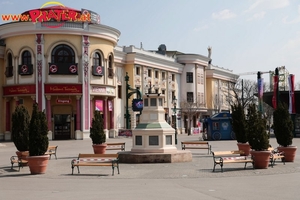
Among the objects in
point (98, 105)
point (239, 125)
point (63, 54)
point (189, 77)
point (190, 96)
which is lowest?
point (239, 125)

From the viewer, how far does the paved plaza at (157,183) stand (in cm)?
1141

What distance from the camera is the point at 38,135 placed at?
17078mm

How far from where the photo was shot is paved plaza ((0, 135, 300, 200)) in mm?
11406

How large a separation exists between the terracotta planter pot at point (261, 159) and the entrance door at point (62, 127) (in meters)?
34.3

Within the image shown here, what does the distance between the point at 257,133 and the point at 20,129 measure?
9.68 meters

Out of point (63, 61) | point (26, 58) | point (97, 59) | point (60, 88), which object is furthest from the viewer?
point (97, 59)

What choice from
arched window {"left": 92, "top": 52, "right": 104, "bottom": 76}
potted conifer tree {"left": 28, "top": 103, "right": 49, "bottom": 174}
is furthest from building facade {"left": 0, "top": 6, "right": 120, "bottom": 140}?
potted conifer tree {"left": 28, "top": 103, "right": 49, "bottom": 174}

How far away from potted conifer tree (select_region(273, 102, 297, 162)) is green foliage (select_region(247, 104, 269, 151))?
5.05ft

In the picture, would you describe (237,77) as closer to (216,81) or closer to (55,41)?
(216,81)

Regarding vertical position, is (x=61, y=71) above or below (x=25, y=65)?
below

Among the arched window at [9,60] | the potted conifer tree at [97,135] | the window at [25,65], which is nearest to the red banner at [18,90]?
the window at [25,65]

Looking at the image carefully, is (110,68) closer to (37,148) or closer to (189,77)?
(189,77)

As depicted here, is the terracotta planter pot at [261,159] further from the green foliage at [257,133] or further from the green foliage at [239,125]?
the green foliage at [239,125]

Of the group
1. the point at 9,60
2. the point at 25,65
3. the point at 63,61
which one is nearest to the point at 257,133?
the point at 63,61
